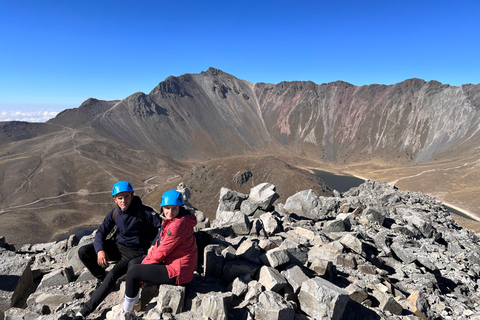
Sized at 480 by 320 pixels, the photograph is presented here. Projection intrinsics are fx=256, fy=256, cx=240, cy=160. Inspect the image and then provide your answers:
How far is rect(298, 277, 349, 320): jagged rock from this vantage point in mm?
7559

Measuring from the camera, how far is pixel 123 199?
8180mm

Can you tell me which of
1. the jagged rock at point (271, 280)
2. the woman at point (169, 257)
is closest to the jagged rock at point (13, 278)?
the woman at point (169, 257)

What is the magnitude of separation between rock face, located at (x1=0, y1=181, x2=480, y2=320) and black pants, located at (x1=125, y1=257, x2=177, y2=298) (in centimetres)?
24

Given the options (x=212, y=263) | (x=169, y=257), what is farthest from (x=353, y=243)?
(x=169, y=257)

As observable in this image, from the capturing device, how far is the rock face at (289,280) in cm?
742

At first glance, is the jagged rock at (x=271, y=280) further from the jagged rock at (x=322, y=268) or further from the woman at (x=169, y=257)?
the woman at (x=169, y=257)

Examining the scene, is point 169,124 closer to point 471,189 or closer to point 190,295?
point 471,189

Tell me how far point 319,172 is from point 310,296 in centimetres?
14731

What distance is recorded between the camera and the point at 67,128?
160375 mm

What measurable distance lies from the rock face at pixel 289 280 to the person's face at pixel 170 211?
1.91 meters

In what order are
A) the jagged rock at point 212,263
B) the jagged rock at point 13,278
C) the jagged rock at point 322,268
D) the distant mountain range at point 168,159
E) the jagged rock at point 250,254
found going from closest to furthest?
the jagged rock at point 13,278, the jagged rock at point 212,263, the jagged rock at point 250,254, the jagged rock at point 322,268, the distant mountain range at point 168,159

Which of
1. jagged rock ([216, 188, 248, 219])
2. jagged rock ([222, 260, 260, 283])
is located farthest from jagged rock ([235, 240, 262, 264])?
jagged rock ([216, 188, 248, 219])

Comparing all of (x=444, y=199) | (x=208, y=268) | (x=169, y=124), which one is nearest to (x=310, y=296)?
(x=208, y=268)

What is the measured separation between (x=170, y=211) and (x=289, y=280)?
468 centimetres
